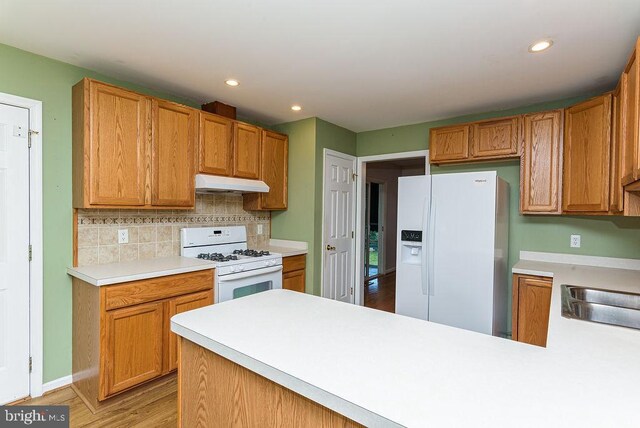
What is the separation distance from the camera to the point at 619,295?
1.88 meters

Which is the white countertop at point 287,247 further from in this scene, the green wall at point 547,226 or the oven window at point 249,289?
the green wall at point 547,226

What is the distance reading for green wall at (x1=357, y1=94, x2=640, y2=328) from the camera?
2.68 metres

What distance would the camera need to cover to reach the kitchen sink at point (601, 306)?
1.61 m

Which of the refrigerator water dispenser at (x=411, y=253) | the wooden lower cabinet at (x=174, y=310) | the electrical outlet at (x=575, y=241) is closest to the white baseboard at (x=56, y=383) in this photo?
the wooden lower cabinet at (x=174, y=310)

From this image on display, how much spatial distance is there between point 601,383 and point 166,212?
3063 millimetres

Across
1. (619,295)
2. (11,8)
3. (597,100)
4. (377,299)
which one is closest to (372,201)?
(377,299)

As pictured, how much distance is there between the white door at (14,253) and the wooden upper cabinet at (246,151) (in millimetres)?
1563

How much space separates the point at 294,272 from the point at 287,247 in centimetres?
41

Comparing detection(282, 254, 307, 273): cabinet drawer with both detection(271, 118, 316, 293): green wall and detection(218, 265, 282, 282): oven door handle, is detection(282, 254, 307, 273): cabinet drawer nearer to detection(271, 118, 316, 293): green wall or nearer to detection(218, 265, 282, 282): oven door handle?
detection(271, 118, 316, 293): green wall

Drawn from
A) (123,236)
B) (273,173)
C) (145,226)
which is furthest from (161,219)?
(273,173)

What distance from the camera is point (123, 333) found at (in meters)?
2.14

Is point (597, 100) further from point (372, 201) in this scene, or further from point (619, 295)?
point (372, 201)

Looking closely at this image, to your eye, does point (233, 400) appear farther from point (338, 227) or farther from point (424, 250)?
point (338, 227)

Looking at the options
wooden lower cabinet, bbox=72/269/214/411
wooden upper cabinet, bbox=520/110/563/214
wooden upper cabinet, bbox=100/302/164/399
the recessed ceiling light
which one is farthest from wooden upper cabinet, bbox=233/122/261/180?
wooden upper cabinet, bbox=520/110/563/214
